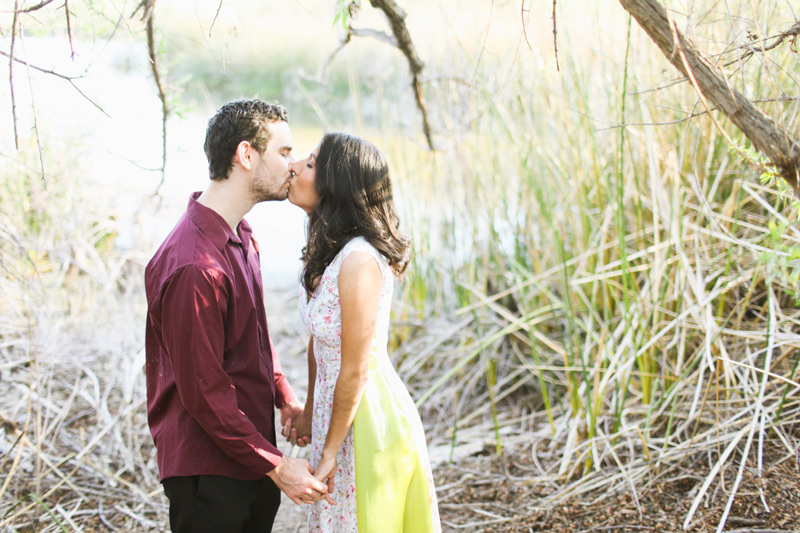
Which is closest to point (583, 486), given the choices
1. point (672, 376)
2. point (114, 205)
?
point (672, 376)

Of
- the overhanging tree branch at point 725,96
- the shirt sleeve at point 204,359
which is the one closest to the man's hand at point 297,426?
the shirt sleeve at point 204,359

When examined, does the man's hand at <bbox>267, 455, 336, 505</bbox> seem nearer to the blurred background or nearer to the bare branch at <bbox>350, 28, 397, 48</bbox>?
the blurred background

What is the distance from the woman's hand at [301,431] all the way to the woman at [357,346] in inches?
7.6

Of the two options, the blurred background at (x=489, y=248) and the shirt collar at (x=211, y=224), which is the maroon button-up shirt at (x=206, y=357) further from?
the blurred background at (x=489, y=248)

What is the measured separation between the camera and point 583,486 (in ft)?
8.78

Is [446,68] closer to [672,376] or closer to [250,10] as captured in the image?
[250,10]

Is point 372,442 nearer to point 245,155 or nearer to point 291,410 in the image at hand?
point 291,410

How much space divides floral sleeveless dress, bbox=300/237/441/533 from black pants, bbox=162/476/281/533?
0.86ft

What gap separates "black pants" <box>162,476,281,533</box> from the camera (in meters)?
1.83

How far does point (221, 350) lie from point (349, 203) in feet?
1.84

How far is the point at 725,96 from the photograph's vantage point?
59.0 inches

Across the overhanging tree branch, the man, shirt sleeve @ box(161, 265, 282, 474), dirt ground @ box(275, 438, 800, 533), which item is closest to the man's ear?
the man

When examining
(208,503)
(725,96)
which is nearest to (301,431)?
(208,503)

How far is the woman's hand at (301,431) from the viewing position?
2256 millimetres
